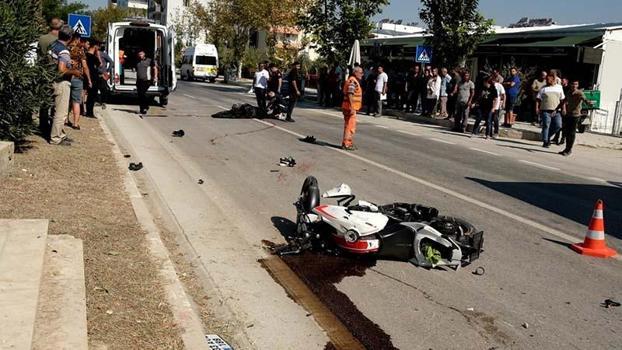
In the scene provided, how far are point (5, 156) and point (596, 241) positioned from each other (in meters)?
6.54

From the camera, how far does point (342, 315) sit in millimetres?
4555

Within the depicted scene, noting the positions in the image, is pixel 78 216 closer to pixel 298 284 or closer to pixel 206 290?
pixel 206 290

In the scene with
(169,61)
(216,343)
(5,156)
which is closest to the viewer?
(216,343)

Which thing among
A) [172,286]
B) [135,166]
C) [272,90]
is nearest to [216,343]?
[172,286]

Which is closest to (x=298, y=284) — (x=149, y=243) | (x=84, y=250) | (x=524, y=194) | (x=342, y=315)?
(x=342, y=315)

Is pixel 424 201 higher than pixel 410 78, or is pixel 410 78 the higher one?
pixel 410 78

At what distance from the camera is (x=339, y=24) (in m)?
29.5

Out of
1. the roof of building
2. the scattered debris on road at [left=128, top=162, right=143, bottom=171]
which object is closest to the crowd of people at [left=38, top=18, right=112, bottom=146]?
the scattered debris on road at [left=128, top=162, right=143, bottom=171]

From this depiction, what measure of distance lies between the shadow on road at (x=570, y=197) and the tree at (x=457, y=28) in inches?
567

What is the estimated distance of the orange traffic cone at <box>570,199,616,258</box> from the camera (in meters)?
6.30

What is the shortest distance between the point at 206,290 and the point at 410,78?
2027 cm

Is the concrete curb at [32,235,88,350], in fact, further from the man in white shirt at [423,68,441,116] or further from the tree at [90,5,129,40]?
the tree at [90,5,129,40]

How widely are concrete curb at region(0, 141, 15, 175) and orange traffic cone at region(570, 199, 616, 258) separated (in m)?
6.31

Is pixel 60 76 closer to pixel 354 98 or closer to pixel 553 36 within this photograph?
pixel 354 98
